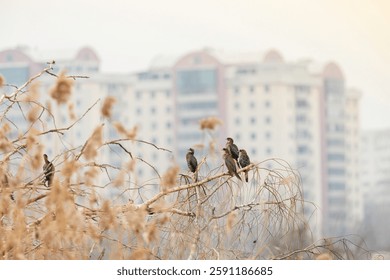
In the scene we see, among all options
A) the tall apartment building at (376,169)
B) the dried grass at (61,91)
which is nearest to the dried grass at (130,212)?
the dried grass at (61,91)

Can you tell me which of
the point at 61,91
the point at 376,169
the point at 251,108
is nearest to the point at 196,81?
the point at 251,108

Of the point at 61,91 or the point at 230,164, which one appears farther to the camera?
the point at 230,164

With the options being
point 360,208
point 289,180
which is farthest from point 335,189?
point 289,180

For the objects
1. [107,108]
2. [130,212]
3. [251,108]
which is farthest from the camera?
[251,108]

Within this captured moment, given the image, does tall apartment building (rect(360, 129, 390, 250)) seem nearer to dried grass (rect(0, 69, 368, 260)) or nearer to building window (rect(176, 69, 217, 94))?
building window (rect(176, 69, 217, 94))

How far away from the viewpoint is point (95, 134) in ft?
7.15

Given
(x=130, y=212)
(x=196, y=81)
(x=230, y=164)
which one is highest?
(x=196, y=81)

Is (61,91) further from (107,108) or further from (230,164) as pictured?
(230,164)

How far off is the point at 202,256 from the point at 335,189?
45.1 metres

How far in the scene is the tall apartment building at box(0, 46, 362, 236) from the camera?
45.7 meters

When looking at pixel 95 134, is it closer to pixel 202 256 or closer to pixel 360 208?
pixel 202 256

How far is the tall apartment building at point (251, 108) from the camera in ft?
150

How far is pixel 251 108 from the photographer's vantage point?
154ft

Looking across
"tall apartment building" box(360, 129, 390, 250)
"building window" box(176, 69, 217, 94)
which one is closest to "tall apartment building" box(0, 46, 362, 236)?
"building window" box(176, 69, 217, 94)
